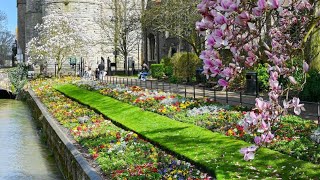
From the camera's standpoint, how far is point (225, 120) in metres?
12.2

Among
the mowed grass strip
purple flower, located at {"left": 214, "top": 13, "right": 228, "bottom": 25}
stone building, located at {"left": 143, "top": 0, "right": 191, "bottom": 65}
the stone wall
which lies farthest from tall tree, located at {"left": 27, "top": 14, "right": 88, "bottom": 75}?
purple flower, located at {"left": 214, "top": 13, "right": 228, "bottom": 25}

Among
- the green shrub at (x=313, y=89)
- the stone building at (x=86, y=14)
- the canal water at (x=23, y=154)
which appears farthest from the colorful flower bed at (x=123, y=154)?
the stone building at (x=86, y=14)

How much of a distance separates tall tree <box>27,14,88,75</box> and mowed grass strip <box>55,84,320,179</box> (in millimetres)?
26599

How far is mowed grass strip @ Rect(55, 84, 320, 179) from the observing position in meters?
7.43

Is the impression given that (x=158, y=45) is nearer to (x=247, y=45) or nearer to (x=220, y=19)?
(x=247, y=45)

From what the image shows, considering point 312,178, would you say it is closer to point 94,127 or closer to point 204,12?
point 204,12

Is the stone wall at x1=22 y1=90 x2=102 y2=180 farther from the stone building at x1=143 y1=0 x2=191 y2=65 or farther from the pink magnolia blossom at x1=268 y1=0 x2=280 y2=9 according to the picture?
the stone building at x1=143 y1=0 x2=191 y2=65

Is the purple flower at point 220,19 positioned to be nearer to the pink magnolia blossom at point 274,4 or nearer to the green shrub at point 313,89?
the pink magnolia blossom at point 274,4

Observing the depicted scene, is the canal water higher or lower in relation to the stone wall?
lower

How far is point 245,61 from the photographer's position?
335 cm

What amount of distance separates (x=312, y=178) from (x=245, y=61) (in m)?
4.21

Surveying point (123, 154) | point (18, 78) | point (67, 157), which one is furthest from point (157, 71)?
point (123, 154)

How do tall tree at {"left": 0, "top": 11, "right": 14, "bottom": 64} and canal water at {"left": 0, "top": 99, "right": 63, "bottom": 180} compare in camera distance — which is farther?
tall tree at {"left": 0, "top": 11, "right": 14, "bottom": 64}

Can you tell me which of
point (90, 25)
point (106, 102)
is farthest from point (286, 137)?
point (90, 25)
